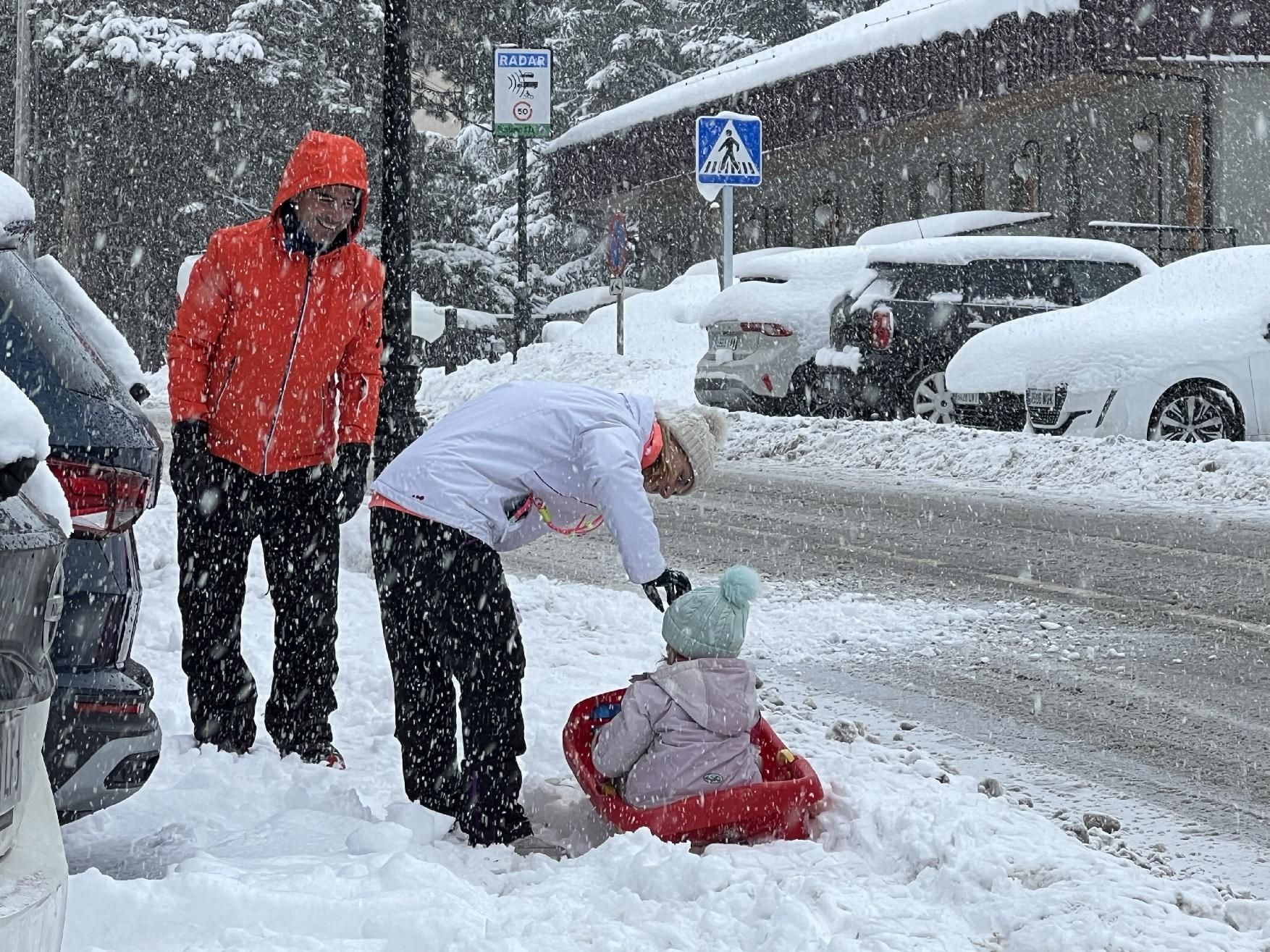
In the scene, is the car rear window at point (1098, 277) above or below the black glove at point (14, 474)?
above

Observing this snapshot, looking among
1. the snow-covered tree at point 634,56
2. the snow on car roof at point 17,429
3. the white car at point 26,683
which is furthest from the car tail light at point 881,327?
the snow-covered tree at point 634,56

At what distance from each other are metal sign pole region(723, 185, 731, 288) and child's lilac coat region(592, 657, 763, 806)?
47.5 feet

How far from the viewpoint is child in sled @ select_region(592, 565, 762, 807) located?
12.9ft

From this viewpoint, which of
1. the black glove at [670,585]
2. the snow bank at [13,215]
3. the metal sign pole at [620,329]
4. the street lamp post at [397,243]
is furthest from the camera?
the metal sign pole at [620,329]

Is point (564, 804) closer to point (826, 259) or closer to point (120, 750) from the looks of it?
point (120, 750)

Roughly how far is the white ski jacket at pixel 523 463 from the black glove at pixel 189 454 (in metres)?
0.58

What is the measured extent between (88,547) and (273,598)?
4.35 feet

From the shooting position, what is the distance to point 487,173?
149 feet

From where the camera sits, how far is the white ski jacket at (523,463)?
12.5ft

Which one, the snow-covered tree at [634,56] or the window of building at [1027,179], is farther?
the snow-covered tree at [634,56]

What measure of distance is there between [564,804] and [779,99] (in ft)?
80.9

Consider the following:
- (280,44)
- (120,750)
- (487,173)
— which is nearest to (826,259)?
(120,750)

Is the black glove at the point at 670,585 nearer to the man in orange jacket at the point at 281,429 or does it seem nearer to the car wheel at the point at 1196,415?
the man in orange jacket at the point at 281,429

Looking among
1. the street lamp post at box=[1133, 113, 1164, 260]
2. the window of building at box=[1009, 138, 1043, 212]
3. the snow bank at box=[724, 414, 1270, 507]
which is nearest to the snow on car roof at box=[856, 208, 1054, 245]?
the window of building at box=[1009, 138, 1043, 212]
